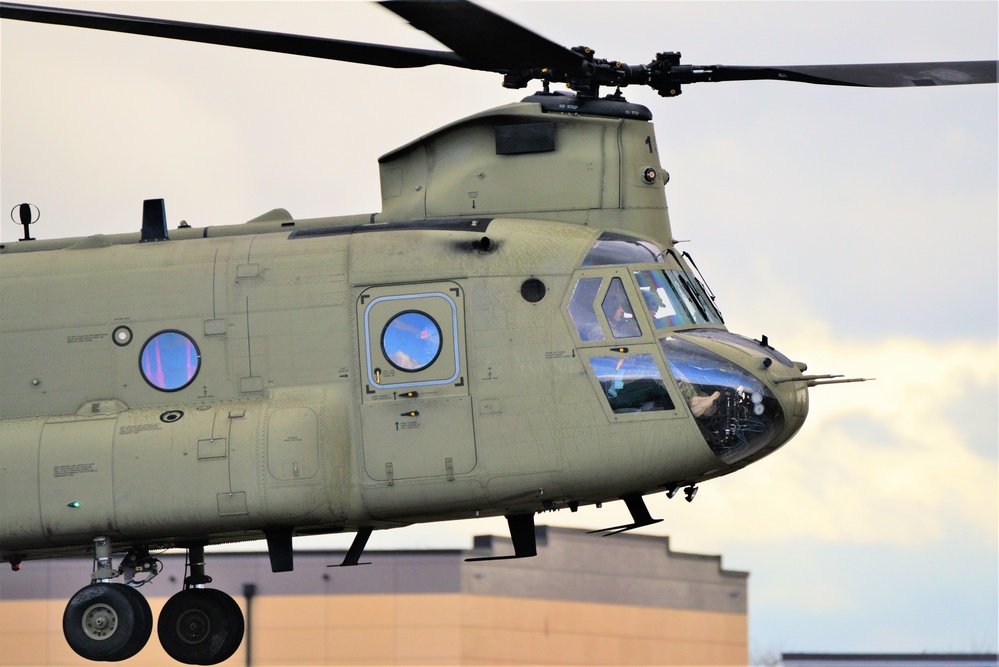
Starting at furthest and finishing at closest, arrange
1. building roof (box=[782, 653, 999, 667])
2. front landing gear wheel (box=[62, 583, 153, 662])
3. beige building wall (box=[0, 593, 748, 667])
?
building roof (box=[782, 653, 999, 667]) → beige building wall (box=[0, 593, 748, 667]) → front landing gear wheel (box=[62, 583, 153, 662])

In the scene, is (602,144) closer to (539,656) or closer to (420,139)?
(420,139)

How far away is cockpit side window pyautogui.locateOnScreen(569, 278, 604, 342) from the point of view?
1535 centimetres

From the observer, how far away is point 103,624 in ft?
52.2

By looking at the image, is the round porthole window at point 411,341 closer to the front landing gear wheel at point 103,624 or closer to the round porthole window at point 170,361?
the round porthole window at point 170,361

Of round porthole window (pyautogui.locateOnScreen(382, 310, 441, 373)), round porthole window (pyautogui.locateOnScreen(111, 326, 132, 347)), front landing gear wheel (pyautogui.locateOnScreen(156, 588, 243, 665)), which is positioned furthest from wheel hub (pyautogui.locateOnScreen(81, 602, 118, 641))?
round porthole window (pyautogui.locateOnScreen(382, 310, 441, 373))

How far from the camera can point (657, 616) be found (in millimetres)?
34031

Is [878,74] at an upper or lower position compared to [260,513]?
upper

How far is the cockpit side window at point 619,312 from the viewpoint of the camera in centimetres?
1537

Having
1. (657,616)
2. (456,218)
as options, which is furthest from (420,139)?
(657,616)

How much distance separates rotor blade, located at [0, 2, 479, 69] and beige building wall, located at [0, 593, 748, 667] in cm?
1593

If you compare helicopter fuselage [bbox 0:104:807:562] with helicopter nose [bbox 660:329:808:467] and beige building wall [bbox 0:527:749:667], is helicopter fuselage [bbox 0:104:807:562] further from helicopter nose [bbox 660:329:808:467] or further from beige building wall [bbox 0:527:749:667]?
beige building wall [bbox 0:527:749:667]

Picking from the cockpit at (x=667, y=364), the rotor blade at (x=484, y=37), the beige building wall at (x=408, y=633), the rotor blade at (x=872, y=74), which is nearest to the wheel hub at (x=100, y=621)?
the cockpit at (x=667, y=364)

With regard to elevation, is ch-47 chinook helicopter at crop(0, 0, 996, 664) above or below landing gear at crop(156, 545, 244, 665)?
above

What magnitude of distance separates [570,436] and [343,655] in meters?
16.4
